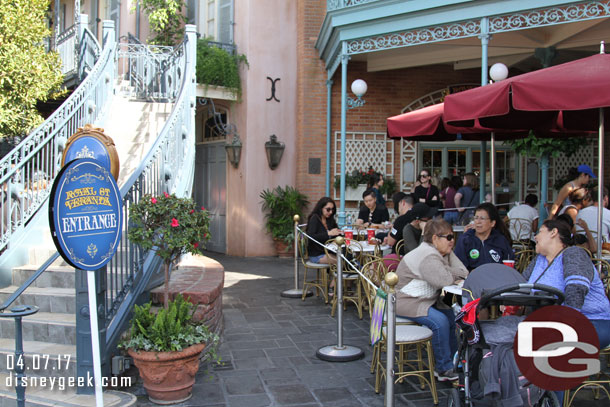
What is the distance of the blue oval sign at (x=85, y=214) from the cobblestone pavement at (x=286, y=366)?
1.36m

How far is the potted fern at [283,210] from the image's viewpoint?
38.7 ft

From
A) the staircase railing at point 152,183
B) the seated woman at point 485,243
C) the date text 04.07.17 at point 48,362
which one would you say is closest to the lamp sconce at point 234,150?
the staircase railing at point 152,183

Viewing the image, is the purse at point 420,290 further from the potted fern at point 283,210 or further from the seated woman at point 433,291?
the potted fern at point 283,210

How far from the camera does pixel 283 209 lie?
11.8 m

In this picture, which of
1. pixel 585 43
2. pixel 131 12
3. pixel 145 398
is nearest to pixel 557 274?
pixel 145 398

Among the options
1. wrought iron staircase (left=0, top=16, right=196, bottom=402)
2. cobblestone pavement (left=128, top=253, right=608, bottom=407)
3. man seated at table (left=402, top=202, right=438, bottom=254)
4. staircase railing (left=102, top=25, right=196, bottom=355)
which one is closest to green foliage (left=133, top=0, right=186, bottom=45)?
wrought iron staircase (left=0, top=16, right=196, bottom=402)

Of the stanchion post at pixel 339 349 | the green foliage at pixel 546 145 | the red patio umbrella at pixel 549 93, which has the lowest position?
the stanchion post at pixel 339 349

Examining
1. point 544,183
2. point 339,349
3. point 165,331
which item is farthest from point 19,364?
point 544,183

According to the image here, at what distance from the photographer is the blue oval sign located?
3.51 m

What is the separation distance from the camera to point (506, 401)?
10.8 ft

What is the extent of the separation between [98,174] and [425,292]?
2.66 m

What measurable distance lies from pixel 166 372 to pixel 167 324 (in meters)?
0.35

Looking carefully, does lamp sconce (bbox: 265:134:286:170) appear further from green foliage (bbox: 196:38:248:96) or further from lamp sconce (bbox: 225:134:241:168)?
green foliage (bbox: 196:38:248:96)

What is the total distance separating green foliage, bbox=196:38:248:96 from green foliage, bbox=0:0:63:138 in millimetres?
3202
